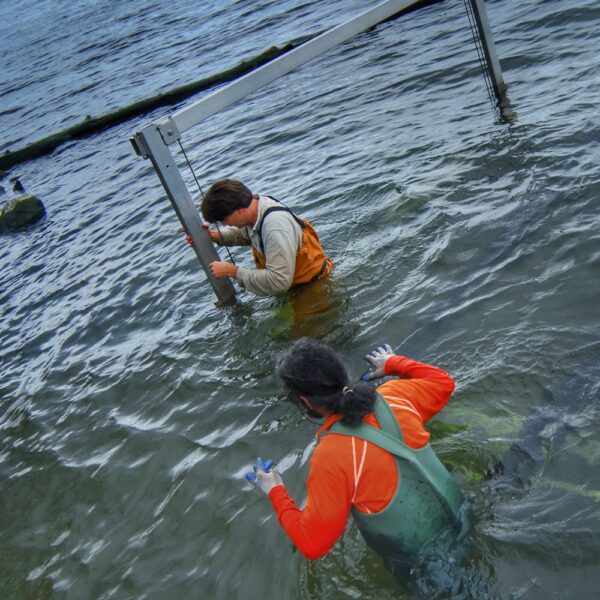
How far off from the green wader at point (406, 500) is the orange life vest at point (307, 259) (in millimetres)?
3239

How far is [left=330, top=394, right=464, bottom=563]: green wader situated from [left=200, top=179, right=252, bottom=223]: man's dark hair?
10.1ft

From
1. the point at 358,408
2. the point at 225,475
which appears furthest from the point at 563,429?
the point at 225,475

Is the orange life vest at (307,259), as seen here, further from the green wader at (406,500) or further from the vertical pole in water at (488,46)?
the vertical pole in water at (488,46)

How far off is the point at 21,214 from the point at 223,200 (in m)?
9.71

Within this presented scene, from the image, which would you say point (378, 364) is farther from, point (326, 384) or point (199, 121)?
point (199, 121)

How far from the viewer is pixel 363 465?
3299 millimetres

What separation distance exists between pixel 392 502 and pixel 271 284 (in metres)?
3.23

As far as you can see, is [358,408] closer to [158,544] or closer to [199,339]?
[158,544]

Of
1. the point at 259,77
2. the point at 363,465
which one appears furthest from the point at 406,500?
the point at 259,77

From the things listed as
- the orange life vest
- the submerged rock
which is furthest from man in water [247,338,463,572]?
the submerged rock

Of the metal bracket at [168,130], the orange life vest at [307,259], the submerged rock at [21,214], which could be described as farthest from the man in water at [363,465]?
the submerged rock at [21,214]

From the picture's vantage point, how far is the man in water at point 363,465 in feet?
10.8

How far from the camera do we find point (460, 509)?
3.86 meters

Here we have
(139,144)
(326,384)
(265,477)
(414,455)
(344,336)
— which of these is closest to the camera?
(326,384)
